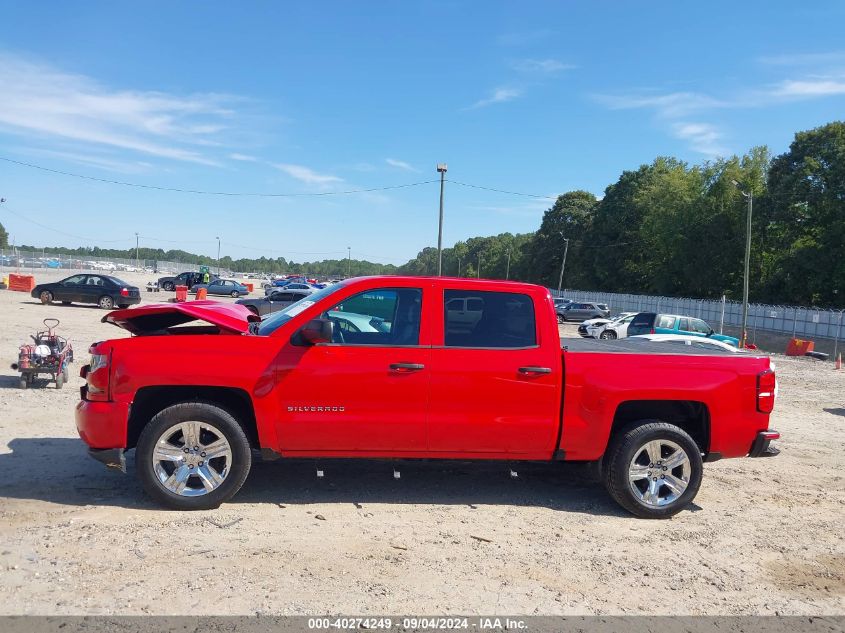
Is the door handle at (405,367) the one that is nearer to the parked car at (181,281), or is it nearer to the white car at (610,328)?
the white car at (610,328)

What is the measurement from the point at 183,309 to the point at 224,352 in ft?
1.68

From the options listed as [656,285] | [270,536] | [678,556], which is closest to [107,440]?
[270,536]

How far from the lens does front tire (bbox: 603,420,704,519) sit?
5.61 meters

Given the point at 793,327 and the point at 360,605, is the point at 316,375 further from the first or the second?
the point at 793,327

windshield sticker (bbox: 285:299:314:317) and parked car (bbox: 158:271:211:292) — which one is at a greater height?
windshield sticker (bbox: 285:299:314:317)

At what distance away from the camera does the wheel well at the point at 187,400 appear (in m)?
5.46

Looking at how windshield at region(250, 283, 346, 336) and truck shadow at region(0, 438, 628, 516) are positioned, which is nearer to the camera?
windshield at region(250, 283, 346, 336)

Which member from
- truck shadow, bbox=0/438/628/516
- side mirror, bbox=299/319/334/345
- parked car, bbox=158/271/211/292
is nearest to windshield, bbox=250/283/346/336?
side mirror, bbox=299/319/334/345

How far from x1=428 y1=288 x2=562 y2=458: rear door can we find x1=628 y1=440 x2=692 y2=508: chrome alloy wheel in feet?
2.68

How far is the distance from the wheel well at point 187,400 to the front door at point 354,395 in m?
0.38

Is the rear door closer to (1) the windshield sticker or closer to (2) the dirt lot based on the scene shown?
(2) the dirt lot

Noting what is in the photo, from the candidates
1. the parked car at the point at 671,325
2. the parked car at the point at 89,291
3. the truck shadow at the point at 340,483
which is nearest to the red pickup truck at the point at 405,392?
the truck shadow at the point at 340,483

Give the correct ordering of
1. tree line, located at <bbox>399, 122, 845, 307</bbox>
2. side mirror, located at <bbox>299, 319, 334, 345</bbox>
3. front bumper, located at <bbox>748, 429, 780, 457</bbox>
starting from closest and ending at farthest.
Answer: side mirror, located at <bbox>299, 319, 334, 345</bbox>, front bumper, located at <bbox>748, 429, 780, 457</bbox>, tree line, located at <bbox>399, 122, 845, 307</bbox>

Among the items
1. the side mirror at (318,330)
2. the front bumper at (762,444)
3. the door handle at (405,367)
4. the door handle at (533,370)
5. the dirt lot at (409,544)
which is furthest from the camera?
the front bumper at (762,444)
